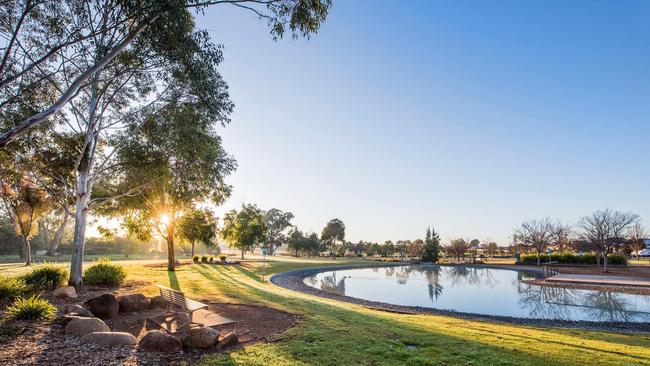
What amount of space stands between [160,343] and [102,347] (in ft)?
3.61

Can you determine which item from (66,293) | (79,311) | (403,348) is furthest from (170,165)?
(403,348)

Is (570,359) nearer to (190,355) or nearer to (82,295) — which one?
(190,355)

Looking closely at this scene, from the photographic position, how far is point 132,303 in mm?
9617

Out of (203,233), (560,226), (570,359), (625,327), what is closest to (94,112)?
(570,359)

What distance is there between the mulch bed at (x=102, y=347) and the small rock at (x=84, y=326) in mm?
194

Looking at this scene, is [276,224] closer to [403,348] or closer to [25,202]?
[25,202]

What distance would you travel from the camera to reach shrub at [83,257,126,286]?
14.3 meters

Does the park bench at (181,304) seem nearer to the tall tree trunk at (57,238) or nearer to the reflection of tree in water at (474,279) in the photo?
the reflection of tree in water at (474,279)

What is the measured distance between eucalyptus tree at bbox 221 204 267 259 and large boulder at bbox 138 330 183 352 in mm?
39883

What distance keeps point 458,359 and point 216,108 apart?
12.5 metres

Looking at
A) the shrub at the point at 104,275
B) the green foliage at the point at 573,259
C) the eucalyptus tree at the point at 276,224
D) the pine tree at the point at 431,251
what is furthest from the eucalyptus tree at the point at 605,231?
the eucalyptus tree at the point at 276,224

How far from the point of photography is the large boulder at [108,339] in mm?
6227

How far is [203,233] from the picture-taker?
33000mm

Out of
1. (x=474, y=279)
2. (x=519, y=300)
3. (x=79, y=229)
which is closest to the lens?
(x=79, y=229)
